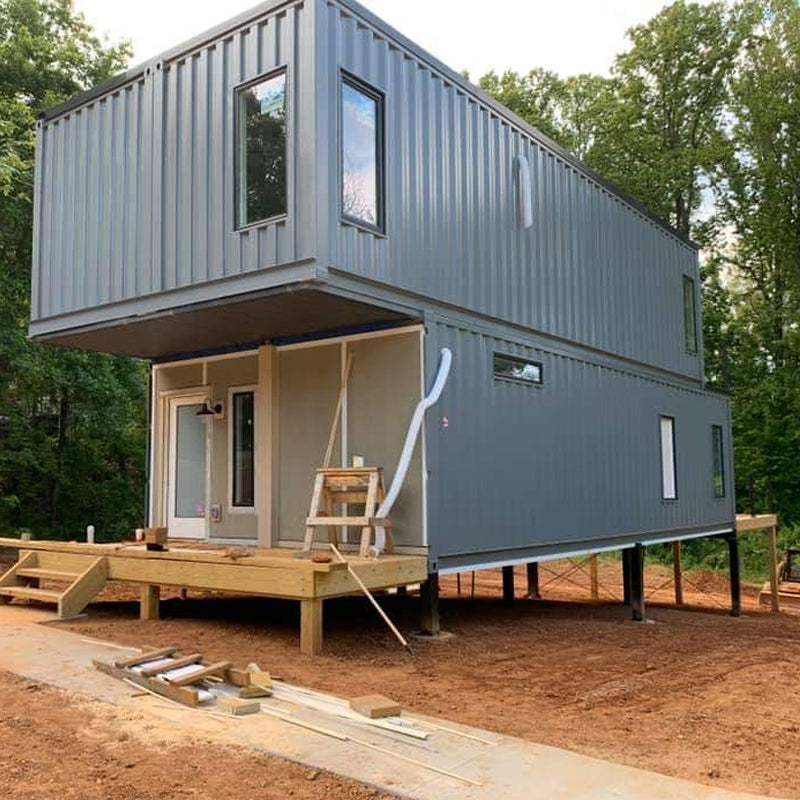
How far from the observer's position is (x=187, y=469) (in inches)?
412

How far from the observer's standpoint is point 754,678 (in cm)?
723

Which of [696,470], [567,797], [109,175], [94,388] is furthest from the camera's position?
[94,388]

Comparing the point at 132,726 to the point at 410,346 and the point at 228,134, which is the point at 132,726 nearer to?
the point at 410,346

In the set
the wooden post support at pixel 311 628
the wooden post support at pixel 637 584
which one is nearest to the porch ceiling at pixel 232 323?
the wooden post support at pixel 311 628

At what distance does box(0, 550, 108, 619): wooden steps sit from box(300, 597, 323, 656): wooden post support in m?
2.92

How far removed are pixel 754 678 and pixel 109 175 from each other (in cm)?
810

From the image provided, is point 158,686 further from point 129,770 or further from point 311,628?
point 311,628

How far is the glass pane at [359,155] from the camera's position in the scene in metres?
7.52

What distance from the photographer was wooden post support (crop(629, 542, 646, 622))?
40.9 feet

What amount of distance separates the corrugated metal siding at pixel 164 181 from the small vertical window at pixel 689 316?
9.49 m

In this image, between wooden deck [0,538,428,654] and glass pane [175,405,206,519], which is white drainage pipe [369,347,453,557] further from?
glass pane [175,405,206,519]

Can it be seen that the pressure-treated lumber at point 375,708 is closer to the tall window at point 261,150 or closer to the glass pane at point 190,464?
the tall window at point 261,150

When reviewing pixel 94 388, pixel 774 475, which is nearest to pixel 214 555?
pixel 94 388

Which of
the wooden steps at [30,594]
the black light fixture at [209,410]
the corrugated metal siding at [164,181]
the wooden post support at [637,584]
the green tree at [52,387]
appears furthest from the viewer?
the green tree at [52,387]
